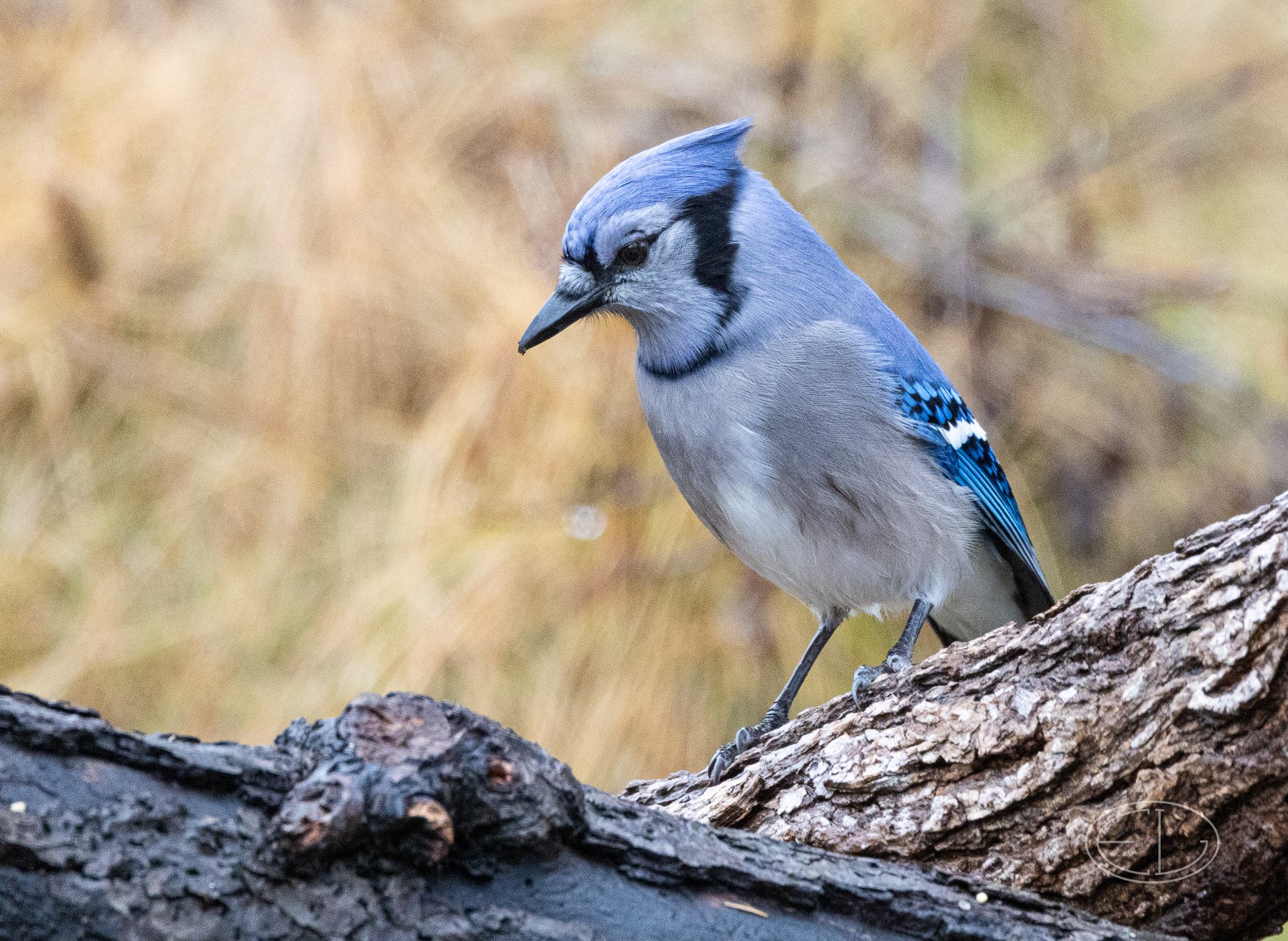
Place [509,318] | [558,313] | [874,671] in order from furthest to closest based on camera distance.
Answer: [509,318], [558,313], [874,671]

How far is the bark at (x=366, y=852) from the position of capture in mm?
670

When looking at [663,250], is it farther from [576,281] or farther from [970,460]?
[970,460]

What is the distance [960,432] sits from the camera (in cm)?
147

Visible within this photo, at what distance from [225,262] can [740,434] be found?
3.44 ft

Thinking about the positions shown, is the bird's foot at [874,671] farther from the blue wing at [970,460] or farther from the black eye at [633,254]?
the black eye at [633,254]

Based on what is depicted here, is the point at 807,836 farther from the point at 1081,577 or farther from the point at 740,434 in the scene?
the point at 1081,577

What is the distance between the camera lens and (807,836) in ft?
3.38

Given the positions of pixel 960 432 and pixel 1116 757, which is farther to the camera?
pixel 960 432

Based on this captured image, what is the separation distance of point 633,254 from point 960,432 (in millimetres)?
429

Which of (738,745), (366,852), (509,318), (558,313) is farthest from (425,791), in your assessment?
(509,318)

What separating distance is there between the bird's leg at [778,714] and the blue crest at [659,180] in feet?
1.74

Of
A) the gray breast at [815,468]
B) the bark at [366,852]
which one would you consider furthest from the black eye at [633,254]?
the bark at [366,852]

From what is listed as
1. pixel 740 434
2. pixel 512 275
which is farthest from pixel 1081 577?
pixel 512 275

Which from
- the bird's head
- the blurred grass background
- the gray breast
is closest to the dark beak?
the bird's head
